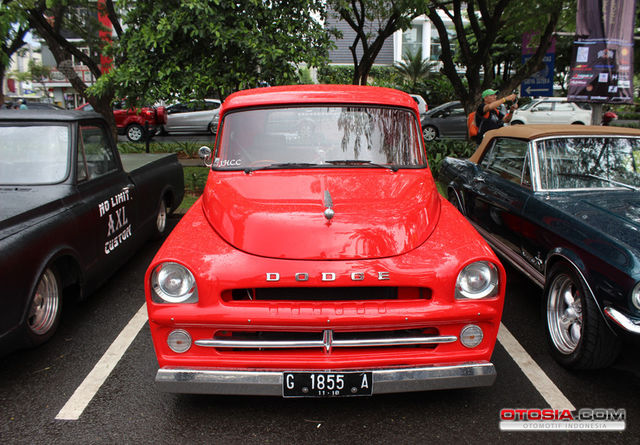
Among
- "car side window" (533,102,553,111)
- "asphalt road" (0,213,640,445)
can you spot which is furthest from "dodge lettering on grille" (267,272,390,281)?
"car side window" (533,102,553,111)

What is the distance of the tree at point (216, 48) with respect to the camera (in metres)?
7.07

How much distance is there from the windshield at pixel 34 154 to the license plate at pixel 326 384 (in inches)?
112

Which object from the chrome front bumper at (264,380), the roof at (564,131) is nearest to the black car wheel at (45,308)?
the chrome front bumper at (264,380)

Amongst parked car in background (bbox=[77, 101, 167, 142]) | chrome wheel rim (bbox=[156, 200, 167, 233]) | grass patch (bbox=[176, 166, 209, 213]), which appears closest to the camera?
chrome wheel rim (bbox=[156, 200, 167, 233])

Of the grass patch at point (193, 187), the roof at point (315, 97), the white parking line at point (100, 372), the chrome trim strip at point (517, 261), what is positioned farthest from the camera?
the grass patch at point (193, 187)

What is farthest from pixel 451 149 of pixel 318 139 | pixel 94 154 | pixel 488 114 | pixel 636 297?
pixel 636 297

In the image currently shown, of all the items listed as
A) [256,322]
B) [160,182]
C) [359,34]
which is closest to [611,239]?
[256,322]

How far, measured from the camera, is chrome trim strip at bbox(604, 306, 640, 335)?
2.81m

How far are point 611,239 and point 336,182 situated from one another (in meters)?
1.80

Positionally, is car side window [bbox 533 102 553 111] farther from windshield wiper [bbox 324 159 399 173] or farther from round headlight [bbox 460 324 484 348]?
round headlight [bbox 460 324 484 348]

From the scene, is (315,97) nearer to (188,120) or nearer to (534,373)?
(534,373)

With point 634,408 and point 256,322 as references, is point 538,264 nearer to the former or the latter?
point 634,408

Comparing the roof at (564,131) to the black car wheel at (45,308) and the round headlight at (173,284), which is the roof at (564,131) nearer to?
the round headlight at (173,284)

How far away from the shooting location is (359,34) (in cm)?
1486
